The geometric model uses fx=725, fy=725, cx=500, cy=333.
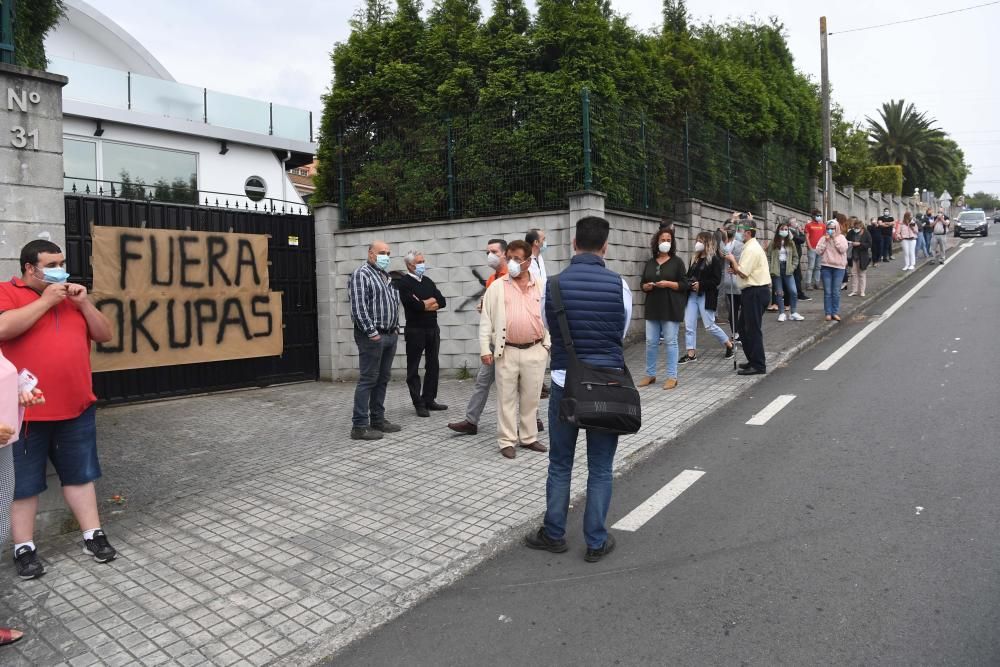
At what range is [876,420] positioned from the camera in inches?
253

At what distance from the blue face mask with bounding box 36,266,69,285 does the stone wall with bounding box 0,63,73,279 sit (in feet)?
3.57

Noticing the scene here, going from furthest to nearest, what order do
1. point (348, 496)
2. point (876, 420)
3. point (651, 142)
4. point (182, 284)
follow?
point (651, 142)
point (182, 284)
point (876, 420)
point (348, 496)

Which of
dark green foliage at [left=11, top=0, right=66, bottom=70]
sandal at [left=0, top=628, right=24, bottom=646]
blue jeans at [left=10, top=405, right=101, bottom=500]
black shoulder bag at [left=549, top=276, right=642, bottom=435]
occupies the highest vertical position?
dark green foliage at [left=11, top=0, right=66, bottom=70]

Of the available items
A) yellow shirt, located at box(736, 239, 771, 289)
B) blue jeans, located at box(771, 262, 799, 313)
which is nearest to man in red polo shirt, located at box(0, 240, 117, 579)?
yellow shirt, located at box(736, 239, 771, 289)

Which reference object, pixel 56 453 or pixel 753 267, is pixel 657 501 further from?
pixel 753 267

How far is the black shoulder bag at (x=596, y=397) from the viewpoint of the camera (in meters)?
3.81

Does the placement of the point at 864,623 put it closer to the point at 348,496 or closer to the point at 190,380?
the point at 348,496

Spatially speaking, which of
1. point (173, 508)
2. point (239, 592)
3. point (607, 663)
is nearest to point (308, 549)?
point (239, 592)

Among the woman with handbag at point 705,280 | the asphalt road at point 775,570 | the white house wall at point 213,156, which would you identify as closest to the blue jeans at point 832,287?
the woman with handbag at point 705,280

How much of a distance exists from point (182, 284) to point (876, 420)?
8.00m

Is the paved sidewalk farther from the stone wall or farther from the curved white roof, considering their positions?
the curved white roof

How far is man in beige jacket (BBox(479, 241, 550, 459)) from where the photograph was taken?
6047mm

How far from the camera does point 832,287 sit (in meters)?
12.1

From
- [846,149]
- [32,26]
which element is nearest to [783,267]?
[32,26]
